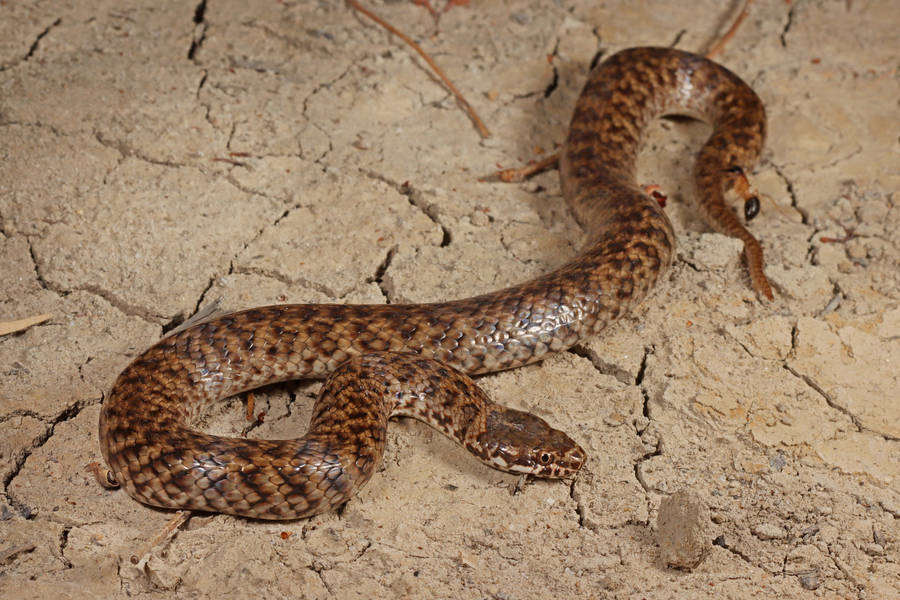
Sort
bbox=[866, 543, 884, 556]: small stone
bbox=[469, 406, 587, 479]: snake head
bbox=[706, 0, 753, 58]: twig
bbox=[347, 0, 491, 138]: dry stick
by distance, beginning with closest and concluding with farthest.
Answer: bbox=[866, 543, 884, 556]: small stone → bbox=[469, 406, 587, 479]: snake head → bbox=[347, 0, 491, 138]: dry stick → bbox=[706, 0, 753, 58]: twig

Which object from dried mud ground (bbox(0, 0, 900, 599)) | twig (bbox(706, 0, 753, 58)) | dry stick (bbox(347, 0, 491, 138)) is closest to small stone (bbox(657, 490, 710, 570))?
dried mud ground (bbox(0, 0, 900, 599))

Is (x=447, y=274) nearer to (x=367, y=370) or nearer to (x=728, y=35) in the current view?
(x=367, y=370)

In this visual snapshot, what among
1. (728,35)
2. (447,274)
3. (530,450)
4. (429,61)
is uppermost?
(728,35)

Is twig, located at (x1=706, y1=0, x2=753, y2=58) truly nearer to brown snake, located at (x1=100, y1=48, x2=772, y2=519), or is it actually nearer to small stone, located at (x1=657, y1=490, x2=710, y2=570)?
brown snake, located at (x1=100, y1=48, x2=772, y2=519)

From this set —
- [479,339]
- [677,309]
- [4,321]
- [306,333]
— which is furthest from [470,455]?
[4,321]

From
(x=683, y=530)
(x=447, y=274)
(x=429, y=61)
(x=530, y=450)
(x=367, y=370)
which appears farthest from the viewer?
(x=429, y=61)

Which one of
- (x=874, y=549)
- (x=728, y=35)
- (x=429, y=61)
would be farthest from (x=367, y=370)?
(x=728, y=35)
